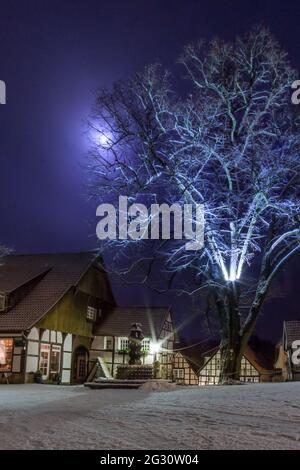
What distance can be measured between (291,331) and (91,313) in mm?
16032

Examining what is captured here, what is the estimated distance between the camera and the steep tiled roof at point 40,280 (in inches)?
1169

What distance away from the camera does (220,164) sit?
18750 millimetres

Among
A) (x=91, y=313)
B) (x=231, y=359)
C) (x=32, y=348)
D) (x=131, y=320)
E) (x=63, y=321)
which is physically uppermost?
(x=91, y=313)

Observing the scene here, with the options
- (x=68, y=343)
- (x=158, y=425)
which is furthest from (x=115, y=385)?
(x=68, y=343)

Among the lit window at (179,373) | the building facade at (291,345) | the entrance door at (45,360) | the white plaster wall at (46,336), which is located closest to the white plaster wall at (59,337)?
the white plaster wall at (46,336)

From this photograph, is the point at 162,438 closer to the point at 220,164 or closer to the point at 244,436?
the point at 244,436

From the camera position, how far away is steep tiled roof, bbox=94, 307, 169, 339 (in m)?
36.6

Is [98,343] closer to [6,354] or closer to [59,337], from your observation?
[59,337]

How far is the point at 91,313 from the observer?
36656 mm

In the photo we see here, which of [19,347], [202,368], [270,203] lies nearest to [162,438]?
[270,203]

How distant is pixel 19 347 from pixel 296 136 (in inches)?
696

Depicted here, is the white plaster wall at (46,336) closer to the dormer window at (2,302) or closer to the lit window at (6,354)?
the lit window at (6,354)
